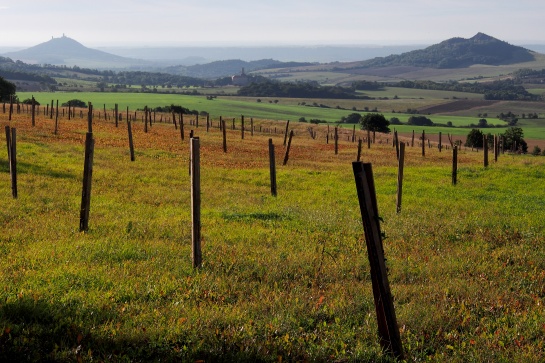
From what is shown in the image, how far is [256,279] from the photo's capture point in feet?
32.7

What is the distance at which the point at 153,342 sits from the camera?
689cm

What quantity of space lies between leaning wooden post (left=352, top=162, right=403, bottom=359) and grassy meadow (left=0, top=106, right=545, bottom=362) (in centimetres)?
39

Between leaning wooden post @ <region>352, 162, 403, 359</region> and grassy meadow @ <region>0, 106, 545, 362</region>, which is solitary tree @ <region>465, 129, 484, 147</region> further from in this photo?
leaning wooden post @ <region>352, 162, 403, 359</region>

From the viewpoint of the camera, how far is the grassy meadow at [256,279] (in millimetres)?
7086

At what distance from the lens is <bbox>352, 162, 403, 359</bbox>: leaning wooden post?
665 centimetres

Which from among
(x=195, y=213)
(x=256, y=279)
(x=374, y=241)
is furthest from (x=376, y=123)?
(x=374, y=241)

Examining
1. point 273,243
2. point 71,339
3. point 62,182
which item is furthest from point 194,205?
point 62,182

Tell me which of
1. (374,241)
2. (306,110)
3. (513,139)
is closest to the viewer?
(374,241)

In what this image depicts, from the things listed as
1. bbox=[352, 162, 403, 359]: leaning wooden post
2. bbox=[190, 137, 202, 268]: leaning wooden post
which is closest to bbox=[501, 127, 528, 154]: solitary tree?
bbox=[190, 137, 202, 268]: leaning wooden post

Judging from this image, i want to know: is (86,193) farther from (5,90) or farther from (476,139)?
(5,90)

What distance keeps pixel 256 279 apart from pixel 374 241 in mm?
3736

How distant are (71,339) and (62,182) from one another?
1519 centimetres

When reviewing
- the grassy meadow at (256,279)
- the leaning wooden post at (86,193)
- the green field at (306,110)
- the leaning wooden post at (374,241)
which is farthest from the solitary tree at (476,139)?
the leaning wooden post at (374,241)

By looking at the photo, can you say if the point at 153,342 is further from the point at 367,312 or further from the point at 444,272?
the point at 444,272
